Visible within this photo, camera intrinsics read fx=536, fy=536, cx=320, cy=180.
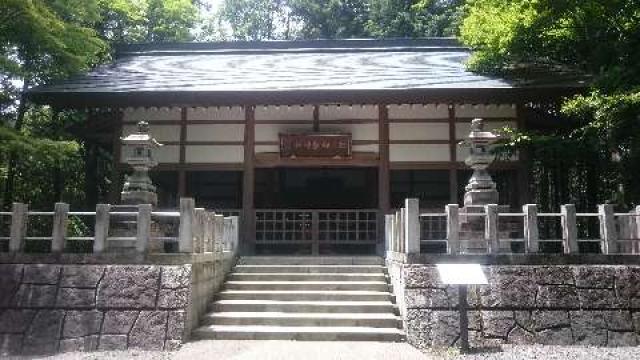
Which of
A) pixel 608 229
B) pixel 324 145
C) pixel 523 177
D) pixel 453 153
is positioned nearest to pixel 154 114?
pixel 324 145

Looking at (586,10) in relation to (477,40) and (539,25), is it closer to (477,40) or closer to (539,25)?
(539,25)

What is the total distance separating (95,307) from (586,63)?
1271cm

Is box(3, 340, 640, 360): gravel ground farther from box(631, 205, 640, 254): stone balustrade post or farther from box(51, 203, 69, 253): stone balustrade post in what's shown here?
box(631, 205, 640, 254): stone balustrade post

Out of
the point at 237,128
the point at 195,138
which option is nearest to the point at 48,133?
the point at 195,138

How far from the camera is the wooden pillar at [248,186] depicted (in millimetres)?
13062

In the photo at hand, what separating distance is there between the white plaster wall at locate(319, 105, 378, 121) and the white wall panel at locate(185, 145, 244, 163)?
92.8 inches

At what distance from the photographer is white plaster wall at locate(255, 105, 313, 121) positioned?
554 inches

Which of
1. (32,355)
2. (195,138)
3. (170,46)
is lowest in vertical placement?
(32,355)

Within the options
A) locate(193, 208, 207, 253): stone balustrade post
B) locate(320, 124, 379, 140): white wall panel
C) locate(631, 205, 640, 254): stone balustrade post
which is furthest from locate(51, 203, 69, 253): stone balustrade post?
locate(631, 205, 640, 254): stone balustrade post

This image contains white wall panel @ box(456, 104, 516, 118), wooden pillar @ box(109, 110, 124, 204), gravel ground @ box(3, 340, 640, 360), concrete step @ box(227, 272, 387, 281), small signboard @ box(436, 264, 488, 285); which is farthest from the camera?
white wall panel @ box(456, 104, 516, 118)

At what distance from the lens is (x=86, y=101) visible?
13305 millimetres

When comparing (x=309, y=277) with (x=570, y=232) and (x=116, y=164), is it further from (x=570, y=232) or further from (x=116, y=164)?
(x=116, y=164)

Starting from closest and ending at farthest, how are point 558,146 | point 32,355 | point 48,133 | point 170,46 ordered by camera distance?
1. point 32,355
2. point 558,146
3. point 48,133
4. point 170,46

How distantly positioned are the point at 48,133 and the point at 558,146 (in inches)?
497
